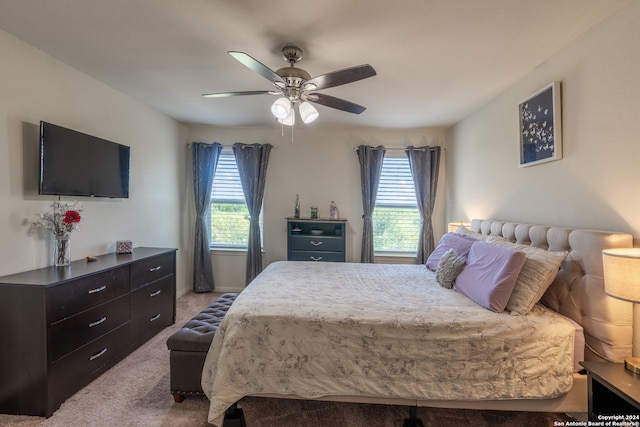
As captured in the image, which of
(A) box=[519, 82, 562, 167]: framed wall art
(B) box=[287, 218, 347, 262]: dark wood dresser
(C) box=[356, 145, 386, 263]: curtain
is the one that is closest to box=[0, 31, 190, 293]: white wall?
(B) box=[287, 218, 347, 262]: dark wood dresser

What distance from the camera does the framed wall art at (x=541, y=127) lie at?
2.17m

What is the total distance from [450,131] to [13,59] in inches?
186

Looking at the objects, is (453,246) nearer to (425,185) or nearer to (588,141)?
(588,141)

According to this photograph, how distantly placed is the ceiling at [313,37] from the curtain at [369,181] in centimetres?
133

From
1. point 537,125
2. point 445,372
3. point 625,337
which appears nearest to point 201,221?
point 445,372

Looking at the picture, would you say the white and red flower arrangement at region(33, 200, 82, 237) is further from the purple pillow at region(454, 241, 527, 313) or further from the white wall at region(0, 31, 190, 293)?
the purple pillow at region(454, 241, 527, 313)

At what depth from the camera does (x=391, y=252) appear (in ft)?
14.6

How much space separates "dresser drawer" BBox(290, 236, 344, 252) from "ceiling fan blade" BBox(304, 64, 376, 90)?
250cm

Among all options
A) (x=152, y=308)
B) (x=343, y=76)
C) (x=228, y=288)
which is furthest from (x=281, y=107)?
(x=228, y=288)

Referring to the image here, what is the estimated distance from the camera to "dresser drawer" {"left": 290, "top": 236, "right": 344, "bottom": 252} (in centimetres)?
417

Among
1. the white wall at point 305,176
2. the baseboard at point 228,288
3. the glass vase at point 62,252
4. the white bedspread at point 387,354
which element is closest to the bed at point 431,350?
the white bedspread at point 387,354

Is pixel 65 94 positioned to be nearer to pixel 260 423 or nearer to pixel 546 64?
pixel 260 423

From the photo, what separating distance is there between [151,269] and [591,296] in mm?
3564

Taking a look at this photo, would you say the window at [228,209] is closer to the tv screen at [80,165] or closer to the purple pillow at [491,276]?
the tv screen at [80,165]
